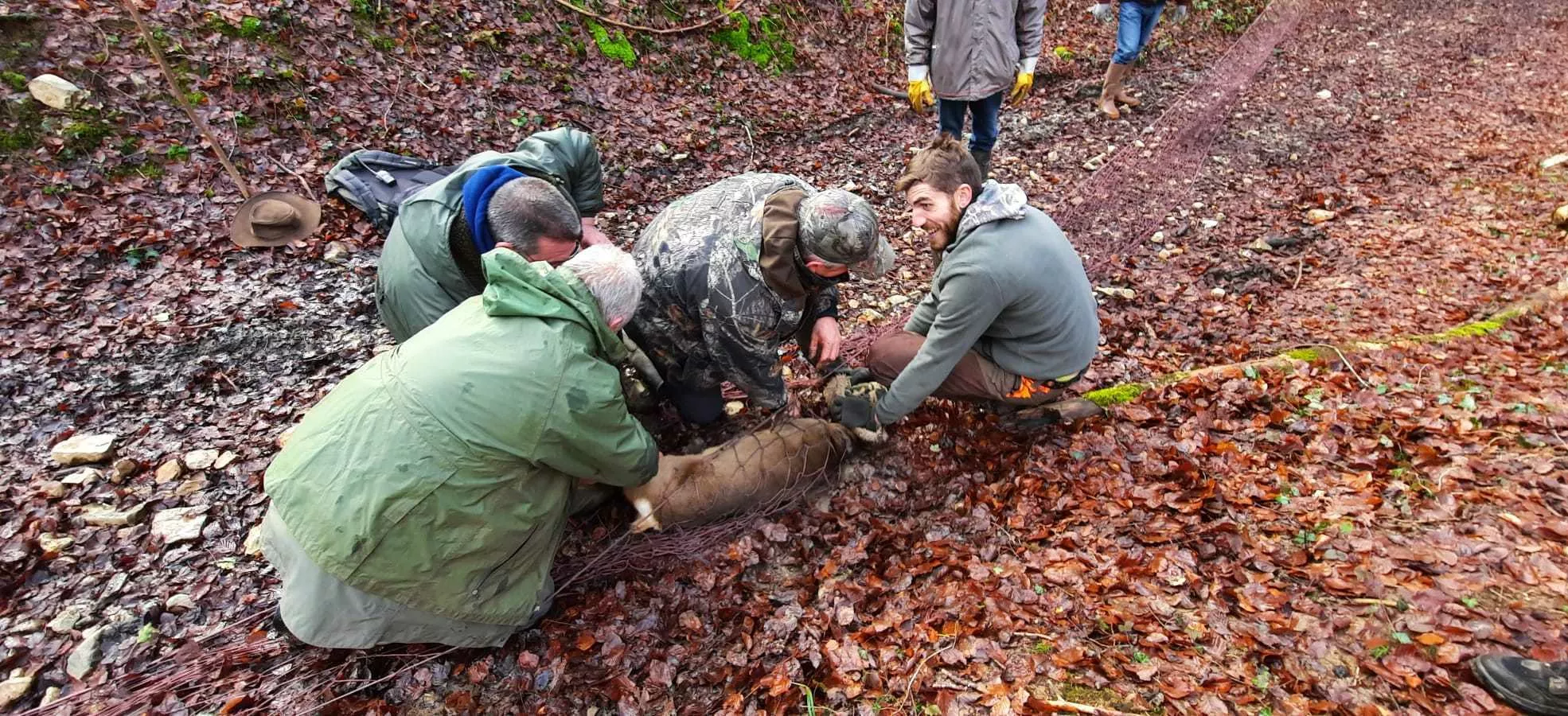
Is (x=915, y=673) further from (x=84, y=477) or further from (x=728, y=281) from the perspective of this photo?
(x=84, y=477)

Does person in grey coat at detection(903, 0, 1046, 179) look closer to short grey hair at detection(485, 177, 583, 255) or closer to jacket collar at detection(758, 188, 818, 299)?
jacket collar at detection(758, 188, 818, 299)

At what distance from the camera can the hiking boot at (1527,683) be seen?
6.49 feet

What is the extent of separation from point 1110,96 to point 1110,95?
0.01 meters

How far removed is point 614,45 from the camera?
24.0 ft

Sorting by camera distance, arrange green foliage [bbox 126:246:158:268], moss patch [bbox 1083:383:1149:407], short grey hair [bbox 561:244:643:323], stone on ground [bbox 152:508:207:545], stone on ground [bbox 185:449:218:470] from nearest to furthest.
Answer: short grey hair [bbox 561:244:643:323] < stone on ground [bbox 152:508:207:545] < stone on ground [bbox 185:449:218:470] < moss patch [bbox 1083:383:1149:407] < green foliage [bbox 126:246:158:268]

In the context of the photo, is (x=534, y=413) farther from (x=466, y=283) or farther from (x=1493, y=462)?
(x=1493, y=462)

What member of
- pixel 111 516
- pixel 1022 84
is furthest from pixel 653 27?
pixel 111 516

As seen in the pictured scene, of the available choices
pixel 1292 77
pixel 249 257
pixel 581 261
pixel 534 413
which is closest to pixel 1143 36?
pixel 1292 77

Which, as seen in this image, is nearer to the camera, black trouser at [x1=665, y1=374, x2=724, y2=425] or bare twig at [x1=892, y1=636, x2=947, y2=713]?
bare twig at [x1=892, y1=636, x2=947, y2=713]

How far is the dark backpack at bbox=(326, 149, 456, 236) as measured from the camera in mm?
5031

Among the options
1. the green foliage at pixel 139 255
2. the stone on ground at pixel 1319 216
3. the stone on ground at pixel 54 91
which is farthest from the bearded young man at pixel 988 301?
the stone on ground at pixel 54 91

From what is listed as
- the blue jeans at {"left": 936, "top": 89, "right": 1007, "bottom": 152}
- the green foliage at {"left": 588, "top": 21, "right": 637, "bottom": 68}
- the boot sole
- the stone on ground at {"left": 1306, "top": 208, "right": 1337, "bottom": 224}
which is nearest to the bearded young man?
the boot sole

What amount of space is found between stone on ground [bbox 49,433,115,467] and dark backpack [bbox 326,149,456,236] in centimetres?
222

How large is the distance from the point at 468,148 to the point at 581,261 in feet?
14.4
